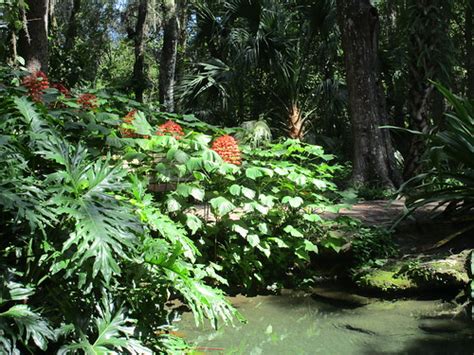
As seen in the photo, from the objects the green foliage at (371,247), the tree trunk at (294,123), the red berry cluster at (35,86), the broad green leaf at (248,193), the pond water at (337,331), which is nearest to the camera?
the pond water at (337,331)

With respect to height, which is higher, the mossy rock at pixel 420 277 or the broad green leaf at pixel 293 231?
the broad green leaf at pixel 293 231

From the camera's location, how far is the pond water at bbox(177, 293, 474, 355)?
10.6 feet

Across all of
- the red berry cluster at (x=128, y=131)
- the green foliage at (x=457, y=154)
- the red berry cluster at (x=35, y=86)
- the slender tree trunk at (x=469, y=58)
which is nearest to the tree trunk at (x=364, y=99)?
the green foliage at (x=457, y=154)

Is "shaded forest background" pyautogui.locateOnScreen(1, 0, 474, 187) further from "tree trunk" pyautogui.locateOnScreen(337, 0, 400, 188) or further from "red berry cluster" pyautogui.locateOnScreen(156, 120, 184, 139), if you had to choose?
"red berry cluster" pyautogui.locateOnScreen(156, 120, 184, 139)

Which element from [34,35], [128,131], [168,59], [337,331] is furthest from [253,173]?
[168,59]

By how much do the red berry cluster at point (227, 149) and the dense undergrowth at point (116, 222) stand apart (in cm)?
1

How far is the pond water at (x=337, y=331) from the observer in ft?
10.6

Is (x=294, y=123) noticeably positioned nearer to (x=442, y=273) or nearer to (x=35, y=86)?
(x=442, y=273)

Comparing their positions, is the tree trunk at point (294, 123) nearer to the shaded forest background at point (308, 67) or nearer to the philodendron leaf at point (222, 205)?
the shaded forest background at point (308, 67)

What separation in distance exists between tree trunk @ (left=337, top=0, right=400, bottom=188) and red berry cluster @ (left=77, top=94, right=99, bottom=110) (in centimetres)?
465

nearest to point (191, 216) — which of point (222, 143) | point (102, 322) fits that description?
point (222, 143)

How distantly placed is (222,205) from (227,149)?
0.46m

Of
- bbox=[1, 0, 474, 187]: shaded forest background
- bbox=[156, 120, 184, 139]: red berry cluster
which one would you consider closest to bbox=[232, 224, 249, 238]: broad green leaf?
bbox=[156, 120, 184, 139]: red berry cluster

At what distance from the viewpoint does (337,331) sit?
3562 mm
